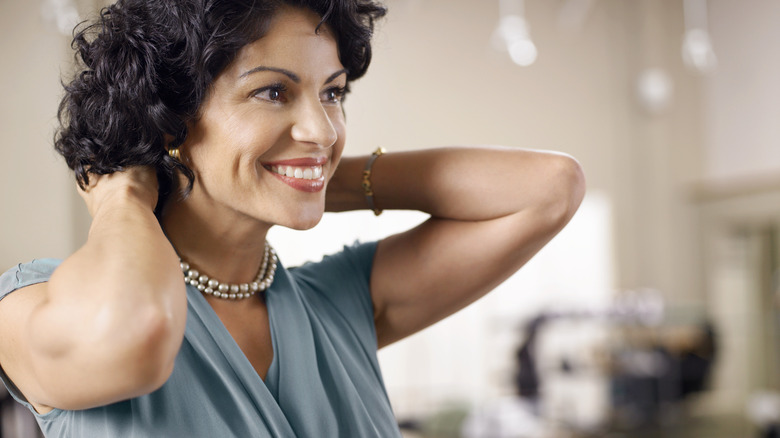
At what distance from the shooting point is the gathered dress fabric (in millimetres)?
810

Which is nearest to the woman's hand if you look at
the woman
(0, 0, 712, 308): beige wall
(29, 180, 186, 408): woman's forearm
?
the woman

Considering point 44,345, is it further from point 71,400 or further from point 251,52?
point 251,52

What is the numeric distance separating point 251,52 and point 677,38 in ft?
21.2

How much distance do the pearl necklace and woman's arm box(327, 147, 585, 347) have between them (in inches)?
5.5

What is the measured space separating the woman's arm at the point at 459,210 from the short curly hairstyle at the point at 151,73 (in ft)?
1.00

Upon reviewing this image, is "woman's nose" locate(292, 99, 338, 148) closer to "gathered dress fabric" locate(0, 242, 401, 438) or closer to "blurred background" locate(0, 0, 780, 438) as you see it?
"gathered dress fabric" locate(0, 242, 401, 438)

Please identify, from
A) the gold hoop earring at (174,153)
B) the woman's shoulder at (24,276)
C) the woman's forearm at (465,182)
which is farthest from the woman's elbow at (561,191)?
the woman's shoulder at (24,276)

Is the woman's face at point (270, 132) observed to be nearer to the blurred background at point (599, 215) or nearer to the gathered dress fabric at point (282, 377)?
the gathered dress fabric at point (282, 377)

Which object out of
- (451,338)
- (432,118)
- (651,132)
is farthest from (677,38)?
(451,338)

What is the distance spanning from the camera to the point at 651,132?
6500 millimetres

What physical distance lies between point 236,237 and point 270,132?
17 centimetres

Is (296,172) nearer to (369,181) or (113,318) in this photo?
(369,181)

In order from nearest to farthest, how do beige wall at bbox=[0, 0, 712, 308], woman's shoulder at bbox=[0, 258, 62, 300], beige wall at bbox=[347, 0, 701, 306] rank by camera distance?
woman's shoulder at bbox=[0, 258, 62, 300] < beige wall at bbox=[0, 0, 712, 308] < beige wall at bbox=[347, 0, 701, 306]

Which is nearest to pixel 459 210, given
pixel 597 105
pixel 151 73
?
pixel 151 73
